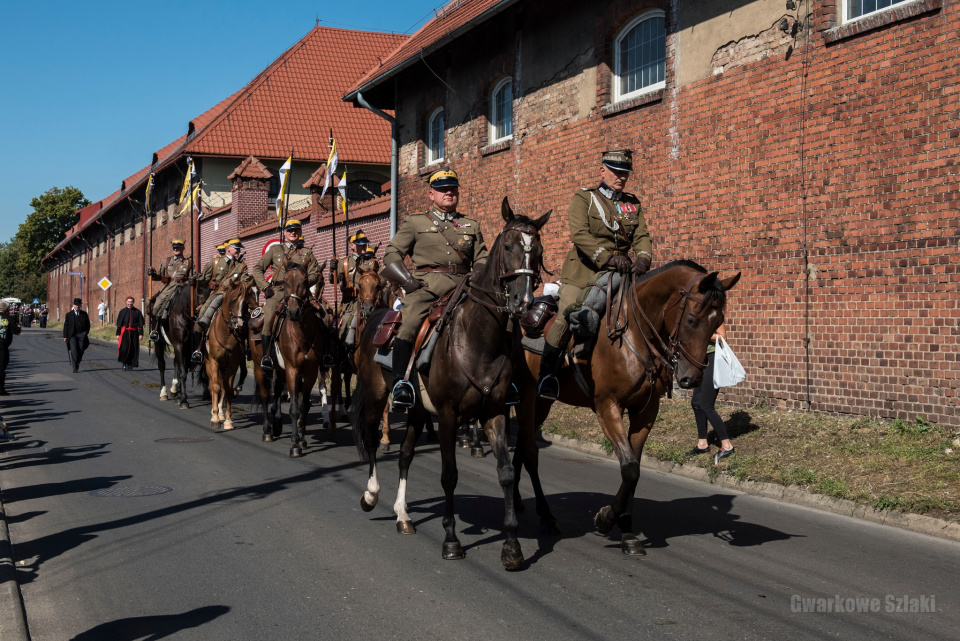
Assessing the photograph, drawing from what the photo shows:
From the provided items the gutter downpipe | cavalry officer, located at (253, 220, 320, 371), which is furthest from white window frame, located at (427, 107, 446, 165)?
cavalry officer, located at (253, 220, 320, 371)

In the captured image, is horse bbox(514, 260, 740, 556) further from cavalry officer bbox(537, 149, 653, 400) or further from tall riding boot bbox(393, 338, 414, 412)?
tall riding boot bbox(393, 338, 414, 412)

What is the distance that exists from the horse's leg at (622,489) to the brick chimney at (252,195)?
32065mm

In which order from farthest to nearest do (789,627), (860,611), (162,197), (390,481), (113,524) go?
(162,197), (390,481), (113,524), (860,611), (789,627)

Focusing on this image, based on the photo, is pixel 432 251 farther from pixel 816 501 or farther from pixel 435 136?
pixel 435 136

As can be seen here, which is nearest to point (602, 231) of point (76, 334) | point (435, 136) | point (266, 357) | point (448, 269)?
point (448, 269)

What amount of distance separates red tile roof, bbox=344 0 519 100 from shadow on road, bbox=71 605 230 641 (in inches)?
547

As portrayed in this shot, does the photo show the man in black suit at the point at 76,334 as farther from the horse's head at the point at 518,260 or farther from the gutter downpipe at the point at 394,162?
the horse's head at the point at 518,260

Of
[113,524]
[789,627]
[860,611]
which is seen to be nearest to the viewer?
[789,627]

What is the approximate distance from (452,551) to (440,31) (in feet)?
57.9

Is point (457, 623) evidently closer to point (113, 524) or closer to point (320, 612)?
point (320, 612)

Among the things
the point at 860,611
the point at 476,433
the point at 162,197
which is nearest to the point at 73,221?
the point at 162,197

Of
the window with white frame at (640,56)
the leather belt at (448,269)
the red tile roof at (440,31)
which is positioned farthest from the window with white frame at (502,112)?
the leather belt at (448,269)

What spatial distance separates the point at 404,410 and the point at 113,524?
8.87 ft

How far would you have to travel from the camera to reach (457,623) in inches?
198
